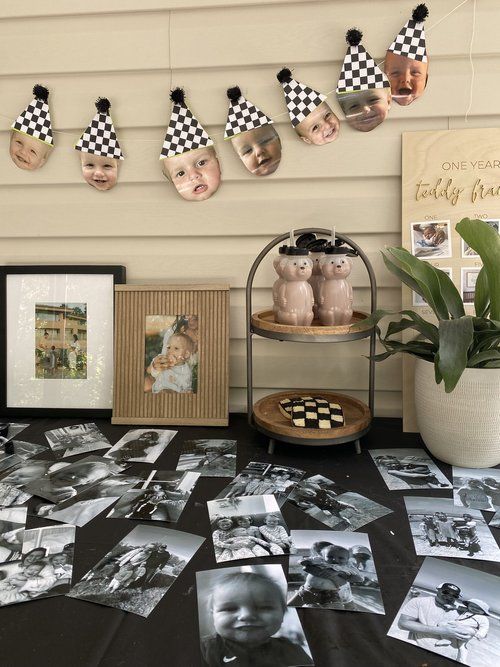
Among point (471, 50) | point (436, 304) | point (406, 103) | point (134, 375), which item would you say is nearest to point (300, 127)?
point (406, 103)

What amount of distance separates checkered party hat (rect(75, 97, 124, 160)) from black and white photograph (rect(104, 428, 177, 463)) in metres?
0.82

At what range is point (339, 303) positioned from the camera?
1.29 meters

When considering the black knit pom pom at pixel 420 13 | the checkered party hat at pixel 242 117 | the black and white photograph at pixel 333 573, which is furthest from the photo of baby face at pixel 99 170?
the black and white photograph at pixel 333 573

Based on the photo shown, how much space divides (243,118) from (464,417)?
3.27ft

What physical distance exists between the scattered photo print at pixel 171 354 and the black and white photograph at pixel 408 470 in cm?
56

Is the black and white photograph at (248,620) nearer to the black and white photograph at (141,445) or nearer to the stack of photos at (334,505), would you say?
the stack of photos at (334,505)

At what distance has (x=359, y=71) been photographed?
1.38 m

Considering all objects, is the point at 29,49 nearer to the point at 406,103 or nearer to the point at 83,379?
the point at 83,379

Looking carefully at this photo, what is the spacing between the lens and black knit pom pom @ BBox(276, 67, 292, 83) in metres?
1.39

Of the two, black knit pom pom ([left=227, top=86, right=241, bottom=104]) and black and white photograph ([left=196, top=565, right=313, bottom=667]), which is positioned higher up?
black knit pom pom ([left=227, top=86, right=241, bottom=104])

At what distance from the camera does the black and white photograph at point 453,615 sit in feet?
2.27

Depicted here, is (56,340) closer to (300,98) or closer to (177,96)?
(177,96)

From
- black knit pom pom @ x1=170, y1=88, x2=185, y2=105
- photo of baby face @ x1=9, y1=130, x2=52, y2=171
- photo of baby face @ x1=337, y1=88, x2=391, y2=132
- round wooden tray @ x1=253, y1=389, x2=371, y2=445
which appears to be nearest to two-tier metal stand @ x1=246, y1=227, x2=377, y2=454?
round wooden tray @ x1=253, y1=389, x2=371, y2=445

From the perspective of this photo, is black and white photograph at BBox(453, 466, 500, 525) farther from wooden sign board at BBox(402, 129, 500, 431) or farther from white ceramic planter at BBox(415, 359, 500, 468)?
wooden sign board at BBox(402, 129, 500, 431)
